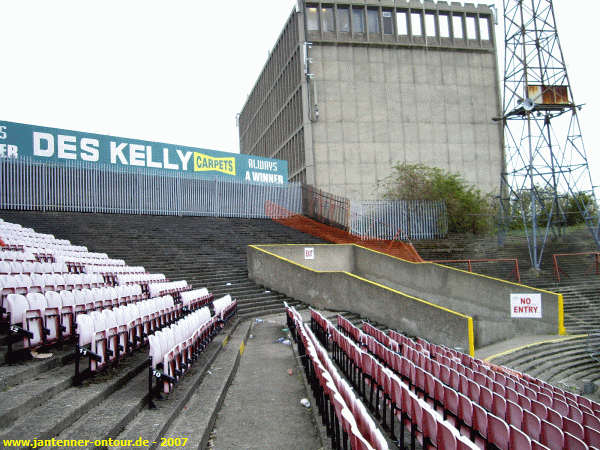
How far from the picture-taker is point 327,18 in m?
34.4

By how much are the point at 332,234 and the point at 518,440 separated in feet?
62.5

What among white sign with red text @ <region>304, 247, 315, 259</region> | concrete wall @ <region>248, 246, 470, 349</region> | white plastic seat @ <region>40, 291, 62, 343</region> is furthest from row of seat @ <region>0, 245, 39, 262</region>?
white sign with red text @ <region>304, 247, 315, 259</region>

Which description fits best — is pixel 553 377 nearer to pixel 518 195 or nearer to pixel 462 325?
pixel 462 325

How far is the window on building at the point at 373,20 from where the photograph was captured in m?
34.6

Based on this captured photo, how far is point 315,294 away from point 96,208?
1180 centimetres

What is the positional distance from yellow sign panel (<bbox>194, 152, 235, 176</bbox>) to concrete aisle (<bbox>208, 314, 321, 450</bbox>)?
17336 mm

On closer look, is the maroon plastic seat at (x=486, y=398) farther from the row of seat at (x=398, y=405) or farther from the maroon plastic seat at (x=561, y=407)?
the maroon plastic seat at (x=561, y=407)

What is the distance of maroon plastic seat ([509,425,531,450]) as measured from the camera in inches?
137

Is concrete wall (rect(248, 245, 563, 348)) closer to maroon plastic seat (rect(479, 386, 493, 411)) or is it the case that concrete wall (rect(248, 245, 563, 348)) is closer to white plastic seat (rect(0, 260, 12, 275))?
maroon plastic seat (rect(479, 386, 493, 411))

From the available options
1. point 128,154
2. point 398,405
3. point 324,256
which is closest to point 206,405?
point 398,405

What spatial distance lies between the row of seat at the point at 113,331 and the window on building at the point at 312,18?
102 feet

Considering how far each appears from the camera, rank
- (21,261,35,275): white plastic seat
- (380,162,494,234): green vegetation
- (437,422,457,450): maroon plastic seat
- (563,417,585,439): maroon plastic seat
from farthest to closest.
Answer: (380,162,494,234): green vegetation < (21,261,35,275): white plastic seat < (563,417,585,439): maroon plastic seat < (437,422,457,450): maroon plastic seat

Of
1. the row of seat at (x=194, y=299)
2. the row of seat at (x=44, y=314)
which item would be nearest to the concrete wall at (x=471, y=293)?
the row of seat at (x=194, y=299)

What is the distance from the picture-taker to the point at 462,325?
37.1 feet
